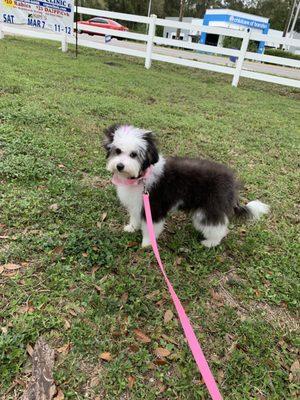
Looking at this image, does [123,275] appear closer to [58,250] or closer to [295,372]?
[58,250]

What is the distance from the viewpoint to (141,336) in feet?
8.64

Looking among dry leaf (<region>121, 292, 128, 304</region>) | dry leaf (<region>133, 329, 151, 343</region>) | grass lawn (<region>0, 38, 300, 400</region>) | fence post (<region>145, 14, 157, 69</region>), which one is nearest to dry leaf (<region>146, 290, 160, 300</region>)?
grass lawn (<region>0, 38, 300, 400</region>)

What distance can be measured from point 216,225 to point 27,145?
3.07m

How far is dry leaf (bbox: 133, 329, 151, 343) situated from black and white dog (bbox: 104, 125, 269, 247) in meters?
1.03

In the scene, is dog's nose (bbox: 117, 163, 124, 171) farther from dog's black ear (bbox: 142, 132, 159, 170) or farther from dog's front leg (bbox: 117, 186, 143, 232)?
dog's front leg (bbox: 117, 186, 143, 232)

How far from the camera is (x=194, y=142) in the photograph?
6133 mm

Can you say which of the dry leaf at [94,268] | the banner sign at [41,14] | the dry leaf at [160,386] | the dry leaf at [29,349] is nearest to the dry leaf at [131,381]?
the dry leaf at [160,386]

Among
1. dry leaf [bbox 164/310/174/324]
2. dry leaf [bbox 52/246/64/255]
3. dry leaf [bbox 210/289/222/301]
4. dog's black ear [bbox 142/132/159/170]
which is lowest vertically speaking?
dry leaf [bbox 210/289/222/301]

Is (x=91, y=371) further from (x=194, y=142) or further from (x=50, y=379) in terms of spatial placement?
(x=194, y=142)

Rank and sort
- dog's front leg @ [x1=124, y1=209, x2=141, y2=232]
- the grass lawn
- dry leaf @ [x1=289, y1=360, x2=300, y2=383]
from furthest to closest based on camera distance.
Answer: dog's front leg @ [x1=124, y1=209, x2=141, y2=232]
dry leaf @ [x1=289, y1=360, x2=300, y2=383]
the grass lawn

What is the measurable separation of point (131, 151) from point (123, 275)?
114 centimetres

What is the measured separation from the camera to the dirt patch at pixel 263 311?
295 centimetres

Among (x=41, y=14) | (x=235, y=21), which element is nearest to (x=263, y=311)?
(x=41, y=14)

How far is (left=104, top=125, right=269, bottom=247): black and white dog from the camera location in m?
3.13
